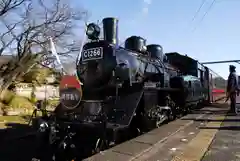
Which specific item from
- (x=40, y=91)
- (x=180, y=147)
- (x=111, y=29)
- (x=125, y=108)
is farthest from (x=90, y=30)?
(x=40, y=91)

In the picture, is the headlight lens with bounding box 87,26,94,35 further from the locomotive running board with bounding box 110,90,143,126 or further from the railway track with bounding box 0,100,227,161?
the railway track with bounding box 0,100,227,161

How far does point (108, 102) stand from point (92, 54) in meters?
1.66

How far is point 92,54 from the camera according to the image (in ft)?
25.2

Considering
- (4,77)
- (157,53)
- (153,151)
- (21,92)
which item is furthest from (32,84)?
(153,151)

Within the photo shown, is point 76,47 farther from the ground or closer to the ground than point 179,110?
farther from the ground

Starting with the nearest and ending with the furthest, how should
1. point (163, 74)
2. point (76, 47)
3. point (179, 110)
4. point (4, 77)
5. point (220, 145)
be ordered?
point (220, 145) → point (163, 74) → point (179, 110) → point (4, 77) → point (76, 47)

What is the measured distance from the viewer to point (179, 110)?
11.1 m

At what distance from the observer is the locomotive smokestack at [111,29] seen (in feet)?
27.0

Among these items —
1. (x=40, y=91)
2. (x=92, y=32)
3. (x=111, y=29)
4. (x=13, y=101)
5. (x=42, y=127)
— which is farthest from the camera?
(x=40, y=91)

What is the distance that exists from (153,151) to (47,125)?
291 centimetres

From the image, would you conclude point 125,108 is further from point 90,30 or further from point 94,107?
point 90,30

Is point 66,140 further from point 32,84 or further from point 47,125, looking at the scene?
point 32,84

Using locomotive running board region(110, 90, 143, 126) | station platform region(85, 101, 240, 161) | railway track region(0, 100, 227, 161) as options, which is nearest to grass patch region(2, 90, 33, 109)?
railway track region(0, 100, 227, 161)

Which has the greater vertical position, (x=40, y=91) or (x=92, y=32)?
(x=92, y=32)
